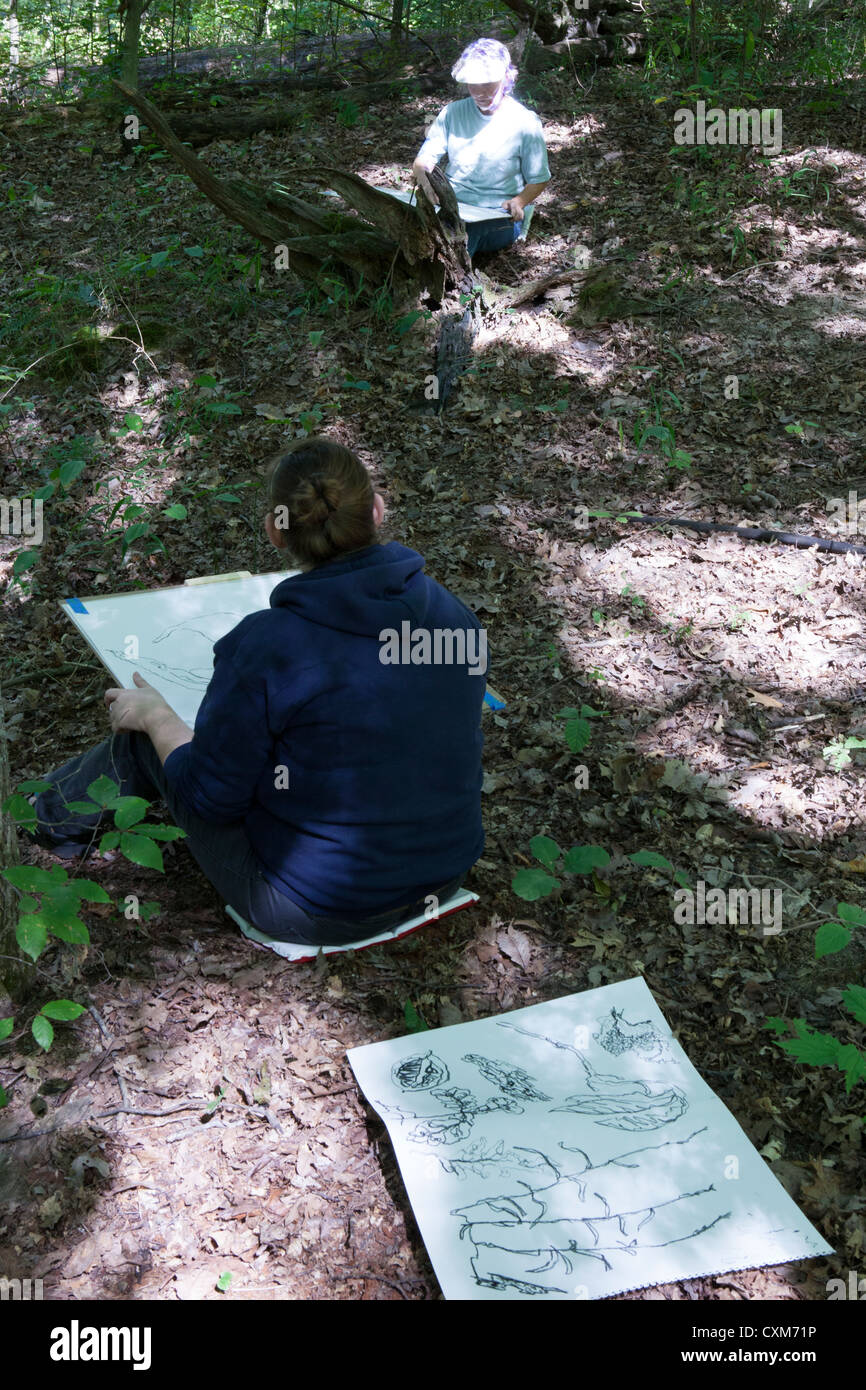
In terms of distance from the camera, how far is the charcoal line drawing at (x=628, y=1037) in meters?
2.70

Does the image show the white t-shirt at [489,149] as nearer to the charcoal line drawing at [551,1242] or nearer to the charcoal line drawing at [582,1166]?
the charcoal line drawing at [582,1166]

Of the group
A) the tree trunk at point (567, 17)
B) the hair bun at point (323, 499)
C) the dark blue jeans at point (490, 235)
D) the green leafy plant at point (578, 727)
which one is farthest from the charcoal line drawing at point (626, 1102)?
the tree trunk at point (567, 17)

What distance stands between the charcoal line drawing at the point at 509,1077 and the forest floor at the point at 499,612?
10.8 inches

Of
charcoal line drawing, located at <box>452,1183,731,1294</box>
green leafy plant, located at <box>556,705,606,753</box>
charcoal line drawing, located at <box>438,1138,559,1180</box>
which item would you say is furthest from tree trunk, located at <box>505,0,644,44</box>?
charcoal line drawing, located at <box>452,1183,731,1294</box>

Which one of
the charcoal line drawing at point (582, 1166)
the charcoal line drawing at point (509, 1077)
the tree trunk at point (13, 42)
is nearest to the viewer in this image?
the charcoal line drawing at point (582, 1166)

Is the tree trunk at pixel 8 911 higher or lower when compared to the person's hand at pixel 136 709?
lower

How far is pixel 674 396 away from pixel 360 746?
4.05 meters

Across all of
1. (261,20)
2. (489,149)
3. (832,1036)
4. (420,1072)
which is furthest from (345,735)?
(261,20)

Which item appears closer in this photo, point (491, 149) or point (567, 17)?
point (491, 149)

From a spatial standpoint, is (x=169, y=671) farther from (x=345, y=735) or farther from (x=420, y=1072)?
(x=420, y=1072)

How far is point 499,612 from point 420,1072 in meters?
2.48

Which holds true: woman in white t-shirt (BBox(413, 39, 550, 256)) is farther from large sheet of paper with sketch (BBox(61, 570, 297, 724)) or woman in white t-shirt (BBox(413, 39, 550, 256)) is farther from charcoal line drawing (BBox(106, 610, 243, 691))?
charcoal line drawing (BBox(106, 610, 243, 691))

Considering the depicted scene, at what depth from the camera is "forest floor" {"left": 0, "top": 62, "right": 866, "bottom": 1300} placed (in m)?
2.46

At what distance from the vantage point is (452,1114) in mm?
2486
